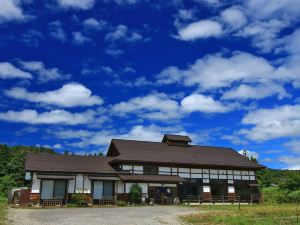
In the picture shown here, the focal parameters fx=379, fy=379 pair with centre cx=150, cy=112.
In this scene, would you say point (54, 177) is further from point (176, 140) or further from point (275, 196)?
point (275, 196)

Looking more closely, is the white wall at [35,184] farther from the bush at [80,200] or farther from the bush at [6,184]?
the bush at [6,184]

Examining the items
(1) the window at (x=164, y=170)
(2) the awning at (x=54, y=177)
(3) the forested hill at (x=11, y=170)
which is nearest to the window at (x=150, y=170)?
(1) the window at (x=164, y=170)

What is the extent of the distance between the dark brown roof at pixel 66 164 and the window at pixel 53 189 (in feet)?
3.66

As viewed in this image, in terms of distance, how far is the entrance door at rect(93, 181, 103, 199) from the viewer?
1439 inches

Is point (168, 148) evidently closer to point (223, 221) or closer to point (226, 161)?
point (226, 161)

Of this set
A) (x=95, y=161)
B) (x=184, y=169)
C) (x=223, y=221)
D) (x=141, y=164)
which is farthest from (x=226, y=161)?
(x=223, y=221)

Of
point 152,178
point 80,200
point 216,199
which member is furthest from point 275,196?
point 80,200

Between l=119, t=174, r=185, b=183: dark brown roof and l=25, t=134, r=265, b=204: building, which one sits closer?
l=25, t=134, r=265, b=204: building

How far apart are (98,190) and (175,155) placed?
1086 cm

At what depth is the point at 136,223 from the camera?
18.7 m

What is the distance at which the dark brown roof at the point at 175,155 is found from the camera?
40.6 meters

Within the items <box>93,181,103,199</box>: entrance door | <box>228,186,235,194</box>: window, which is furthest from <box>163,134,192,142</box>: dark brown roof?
<box>93,181,103,199</box>: entrance door

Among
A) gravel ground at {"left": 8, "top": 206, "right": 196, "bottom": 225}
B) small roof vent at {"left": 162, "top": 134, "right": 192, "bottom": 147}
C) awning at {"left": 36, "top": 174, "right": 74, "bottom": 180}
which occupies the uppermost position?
small roof vent at {"left": 162, "top": 134, "right": 192, "bottom": 147}

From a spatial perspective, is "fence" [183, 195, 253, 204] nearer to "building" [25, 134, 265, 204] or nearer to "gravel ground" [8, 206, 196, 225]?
"building" [25, 134, 265, 204]
